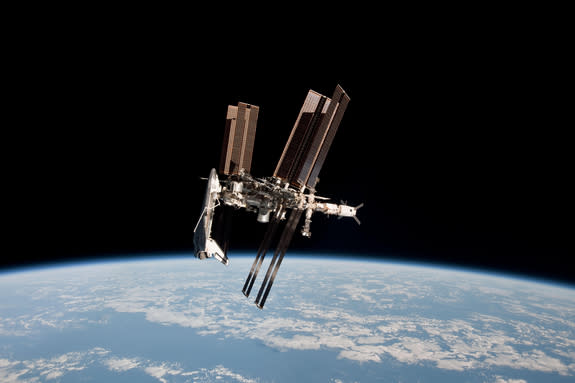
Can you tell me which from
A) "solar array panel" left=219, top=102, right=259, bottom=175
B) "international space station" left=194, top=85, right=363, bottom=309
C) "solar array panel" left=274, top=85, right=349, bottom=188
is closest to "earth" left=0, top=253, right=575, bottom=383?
"international space station" left=194, top=85, right=363, bottom=309

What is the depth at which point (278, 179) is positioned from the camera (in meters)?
5.36

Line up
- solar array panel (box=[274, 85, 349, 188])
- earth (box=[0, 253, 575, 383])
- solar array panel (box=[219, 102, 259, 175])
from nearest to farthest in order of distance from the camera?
1. solar array panel (box=[274, 85, 349, 188])
2. solar array panel (box=[219, 102, 259, 175])
3. earth (box=[0, 253, 575, 383])

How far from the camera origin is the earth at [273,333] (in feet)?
58.9

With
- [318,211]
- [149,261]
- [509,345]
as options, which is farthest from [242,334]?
[149,261]

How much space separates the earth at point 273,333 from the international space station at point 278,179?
55.0ft

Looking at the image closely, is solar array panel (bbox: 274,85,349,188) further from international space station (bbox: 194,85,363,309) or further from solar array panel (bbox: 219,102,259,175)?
solar array panel (bbox: 219,102,259,175)

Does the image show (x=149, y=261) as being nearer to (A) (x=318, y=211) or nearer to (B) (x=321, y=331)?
(B) (x=321, y=331)

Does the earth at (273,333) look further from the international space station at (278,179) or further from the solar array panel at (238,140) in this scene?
the solar array panel at (238,140)

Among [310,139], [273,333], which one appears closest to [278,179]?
[310,139]

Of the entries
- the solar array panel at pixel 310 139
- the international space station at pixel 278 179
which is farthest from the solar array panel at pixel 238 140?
the solar array panel at pixel 310 139

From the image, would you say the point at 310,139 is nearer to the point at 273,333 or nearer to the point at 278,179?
the point at 278,179

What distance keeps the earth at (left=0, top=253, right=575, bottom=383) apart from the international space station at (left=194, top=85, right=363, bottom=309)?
16.8 metres

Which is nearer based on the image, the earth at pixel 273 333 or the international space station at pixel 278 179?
the international space station at pixel 278 179

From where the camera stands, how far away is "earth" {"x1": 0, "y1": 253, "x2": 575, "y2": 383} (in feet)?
58.9
